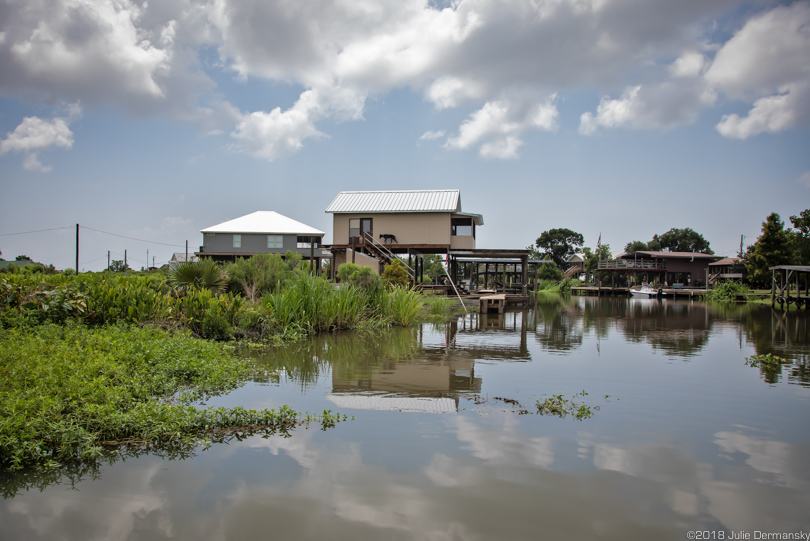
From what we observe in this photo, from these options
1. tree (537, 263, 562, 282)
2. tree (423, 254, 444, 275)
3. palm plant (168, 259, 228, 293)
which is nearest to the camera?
palm plant (168, 259, 228, 293)

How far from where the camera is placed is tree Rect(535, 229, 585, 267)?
8706 centimetres

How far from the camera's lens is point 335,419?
6199 millimetres

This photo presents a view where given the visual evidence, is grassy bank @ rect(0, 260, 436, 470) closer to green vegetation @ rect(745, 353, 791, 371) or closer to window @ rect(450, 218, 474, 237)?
green vegetation @ rect(745, 353, 791, 371)

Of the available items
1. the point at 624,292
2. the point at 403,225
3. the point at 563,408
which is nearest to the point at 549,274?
the point at 624,292

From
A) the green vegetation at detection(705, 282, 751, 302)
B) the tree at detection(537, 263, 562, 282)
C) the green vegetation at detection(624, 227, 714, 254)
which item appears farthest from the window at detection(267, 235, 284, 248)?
the green vegetation at detection(624, 227, 714, 254)

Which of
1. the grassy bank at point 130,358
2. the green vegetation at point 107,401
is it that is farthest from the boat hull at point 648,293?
the green vegetation at point 107,401

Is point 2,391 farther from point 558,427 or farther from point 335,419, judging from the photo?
point 558,427

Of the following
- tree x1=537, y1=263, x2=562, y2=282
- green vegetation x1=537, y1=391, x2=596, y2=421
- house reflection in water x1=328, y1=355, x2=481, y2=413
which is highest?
tree x1=537, y1=263, x2=562, y2=282

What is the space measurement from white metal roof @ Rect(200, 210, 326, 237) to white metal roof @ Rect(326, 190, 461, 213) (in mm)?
11785

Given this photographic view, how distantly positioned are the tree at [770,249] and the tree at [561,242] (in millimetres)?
40117

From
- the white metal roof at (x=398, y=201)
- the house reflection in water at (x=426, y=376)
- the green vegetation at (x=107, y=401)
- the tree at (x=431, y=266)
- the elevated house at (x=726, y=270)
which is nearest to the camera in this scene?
the green vegetation at (x=107, y=401)

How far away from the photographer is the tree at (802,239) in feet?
157

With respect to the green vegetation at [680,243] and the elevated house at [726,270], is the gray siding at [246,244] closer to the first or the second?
the elevated house at [726,270]

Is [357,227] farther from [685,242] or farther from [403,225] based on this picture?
[685,242]
